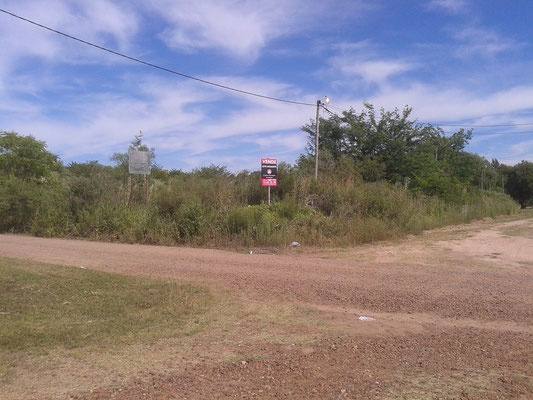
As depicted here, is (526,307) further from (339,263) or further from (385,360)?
(339,263)

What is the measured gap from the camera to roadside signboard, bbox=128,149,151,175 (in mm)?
19094

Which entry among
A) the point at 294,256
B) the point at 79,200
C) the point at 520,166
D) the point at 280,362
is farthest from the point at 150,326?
the point at 520,166

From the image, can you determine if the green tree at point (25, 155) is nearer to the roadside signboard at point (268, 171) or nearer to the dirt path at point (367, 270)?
the dirt path at point (367, 270)

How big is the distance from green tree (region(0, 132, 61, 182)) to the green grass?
24.6 metres

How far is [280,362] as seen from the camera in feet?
16.4

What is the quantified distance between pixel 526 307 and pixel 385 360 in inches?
132

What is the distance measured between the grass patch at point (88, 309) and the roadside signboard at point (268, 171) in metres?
9.26

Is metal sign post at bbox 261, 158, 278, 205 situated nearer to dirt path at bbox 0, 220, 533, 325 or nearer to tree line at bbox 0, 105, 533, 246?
tree line at bbox 0, 105, 533, 246

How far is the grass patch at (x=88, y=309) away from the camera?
5.72 metres

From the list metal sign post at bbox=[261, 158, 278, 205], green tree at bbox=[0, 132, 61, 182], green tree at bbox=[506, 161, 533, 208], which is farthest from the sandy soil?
green tree at bbox=[506, 161, 533, 208]

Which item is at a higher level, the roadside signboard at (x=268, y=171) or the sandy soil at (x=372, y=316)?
the roadside signboard at (x=268, y=171)

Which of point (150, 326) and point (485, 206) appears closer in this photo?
point (150, 326)

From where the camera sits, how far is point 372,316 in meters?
6.80

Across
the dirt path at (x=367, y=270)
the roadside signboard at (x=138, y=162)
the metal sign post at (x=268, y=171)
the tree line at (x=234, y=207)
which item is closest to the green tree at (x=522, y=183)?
the tree line at (x=234, y=207)
